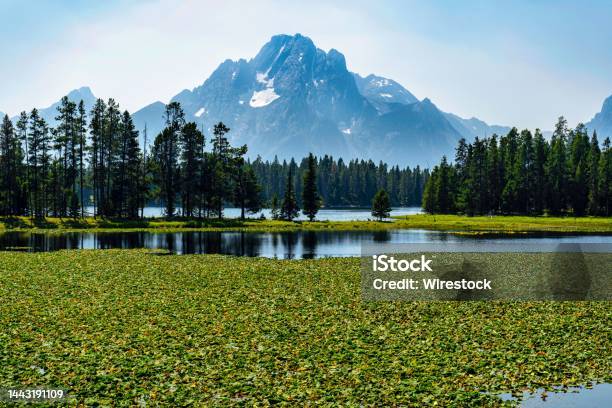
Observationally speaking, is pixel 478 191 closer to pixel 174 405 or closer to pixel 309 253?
pixel 309 253

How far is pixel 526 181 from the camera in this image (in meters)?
139

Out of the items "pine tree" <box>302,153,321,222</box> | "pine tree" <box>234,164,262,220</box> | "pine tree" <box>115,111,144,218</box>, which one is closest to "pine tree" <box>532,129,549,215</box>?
"pine tree" <box>302,153,321,222</box>

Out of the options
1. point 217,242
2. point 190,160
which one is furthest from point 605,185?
point 217,242

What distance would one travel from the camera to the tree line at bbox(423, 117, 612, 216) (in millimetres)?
132875

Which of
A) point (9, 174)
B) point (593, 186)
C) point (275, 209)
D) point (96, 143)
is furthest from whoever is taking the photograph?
point (593, 186)

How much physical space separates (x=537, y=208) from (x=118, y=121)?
102 m

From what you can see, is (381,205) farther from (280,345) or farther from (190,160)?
(280,345)

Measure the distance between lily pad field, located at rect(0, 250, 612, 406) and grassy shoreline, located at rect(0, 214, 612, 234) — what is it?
5807 cm

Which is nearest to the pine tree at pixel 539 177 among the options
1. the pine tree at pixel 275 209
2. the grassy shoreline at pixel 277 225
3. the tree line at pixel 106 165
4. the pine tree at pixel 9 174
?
the grassy shoreline at pixel 277 225

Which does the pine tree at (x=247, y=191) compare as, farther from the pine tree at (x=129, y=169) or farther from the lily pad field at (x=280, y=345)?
the lily pad field at (x=280, y=345)

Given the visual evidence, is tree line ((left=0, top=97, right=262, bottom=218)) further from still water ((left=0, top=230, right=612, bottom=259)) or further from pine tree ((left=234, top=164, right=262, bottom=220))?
still water ((left=0, top=230, right=612, bottom=259))

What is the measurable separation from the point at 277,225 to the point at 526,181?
239ft

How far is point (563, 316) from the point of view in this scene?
1000 inches

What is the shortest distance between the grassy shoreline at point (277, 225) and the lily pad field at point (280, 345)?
58072 mm
